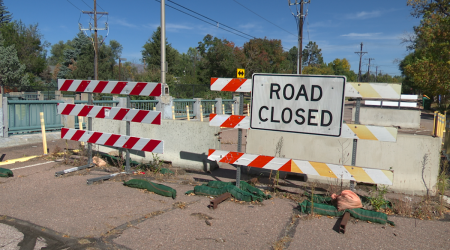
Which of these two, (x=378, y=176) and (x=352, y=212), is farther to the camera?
(x=378, y=176)

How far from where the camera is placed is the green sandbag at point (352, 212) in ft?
15.3

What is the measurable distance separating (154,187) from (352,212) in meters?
3.12

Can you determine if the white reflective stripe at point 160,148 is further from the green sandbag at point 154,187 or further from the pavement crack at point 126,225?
the pavement crack at point 126,225

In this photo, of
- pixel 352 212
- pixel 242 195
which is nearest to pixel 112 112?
pixel 242 195

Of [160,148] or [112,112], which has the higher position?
[112,112]

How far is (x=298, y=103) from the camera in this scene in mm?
5324

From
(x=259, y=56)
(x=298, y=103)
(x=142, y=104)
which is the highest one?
(x=259, y=56)

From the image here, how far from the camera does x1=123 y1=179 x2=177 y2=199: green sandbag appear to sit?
556 cm

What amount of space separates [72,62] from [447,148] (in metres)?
70.0

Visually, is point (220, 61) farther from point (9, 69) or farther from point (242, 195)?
point (242, 195)

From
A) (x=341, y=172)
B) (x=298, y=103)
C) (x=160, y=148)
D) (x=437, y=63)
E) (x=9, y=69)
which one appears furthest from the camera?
(x=9, y=69)

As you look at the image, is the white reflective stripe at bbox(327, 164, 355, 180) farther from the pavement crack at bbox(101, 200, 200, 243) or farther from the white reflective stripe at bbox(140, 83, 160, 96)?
the white reflective stripe at bbox(140, 83, 160, 96)

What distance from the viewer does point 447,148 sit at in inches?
406

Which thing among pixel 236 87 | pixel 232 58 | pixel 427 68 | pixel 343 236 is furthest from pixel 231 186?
pixel 232 58
